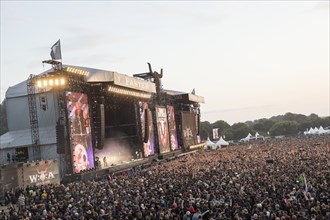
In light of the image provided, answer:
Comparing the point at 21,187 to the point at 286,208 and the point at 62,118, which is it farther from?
the point at 286,208

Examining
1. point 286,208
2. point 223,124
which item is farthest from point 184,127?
point 223,124

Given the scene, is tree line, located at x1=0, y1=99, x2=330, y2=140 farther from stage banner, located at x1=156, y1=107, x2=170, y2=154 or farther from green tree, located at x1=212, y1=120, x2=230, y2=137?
stage banner, located at x1=156, y1=107, x2=170, y2=154

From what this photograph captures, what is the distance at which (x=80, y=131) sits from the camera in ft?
111

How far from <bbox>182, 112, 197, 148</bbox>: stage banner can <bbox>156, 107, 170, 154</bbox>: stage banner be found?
8562 mm

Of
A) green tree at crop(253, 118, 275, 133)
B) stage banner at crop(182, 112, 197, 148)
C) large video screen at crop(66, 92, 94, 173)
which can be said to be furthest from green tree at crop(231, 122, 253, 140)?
large video screen at crop(66, 92, 94, 173)

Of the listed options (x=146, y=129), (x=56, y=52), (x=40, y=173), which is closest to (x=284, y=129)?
(x=146, y=129)

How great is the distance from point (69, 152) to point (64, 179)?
2.00 metres

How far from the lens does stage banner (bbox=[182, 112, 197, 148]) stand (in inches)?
2489

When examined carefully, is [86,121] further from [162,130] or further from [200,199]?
[200,199]

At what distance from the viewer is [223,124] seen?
15088 centimetres

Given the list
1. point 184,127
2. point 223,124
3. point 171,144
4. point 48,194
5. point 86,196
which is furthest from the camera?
point 223,124


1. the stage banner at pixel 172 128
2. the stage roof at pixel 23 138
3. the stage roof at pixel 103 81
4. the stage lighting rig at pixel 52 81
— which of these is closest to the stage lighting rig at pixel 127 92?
the stage roof at pixel 103 81

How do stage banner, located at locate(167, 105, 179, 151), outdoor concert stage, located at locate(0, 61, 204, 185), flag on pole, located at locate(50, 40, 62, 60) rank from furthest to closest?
1. stage banner, located at locate(167, 105, 179, 151)
2. flag on pole, located at locate(50, 40, 62, 60)
3. outdoor concert stage, located at locate(0, 61, 204, 185)

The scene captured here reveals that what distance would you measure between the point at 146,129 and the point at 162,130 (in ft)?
23.0
